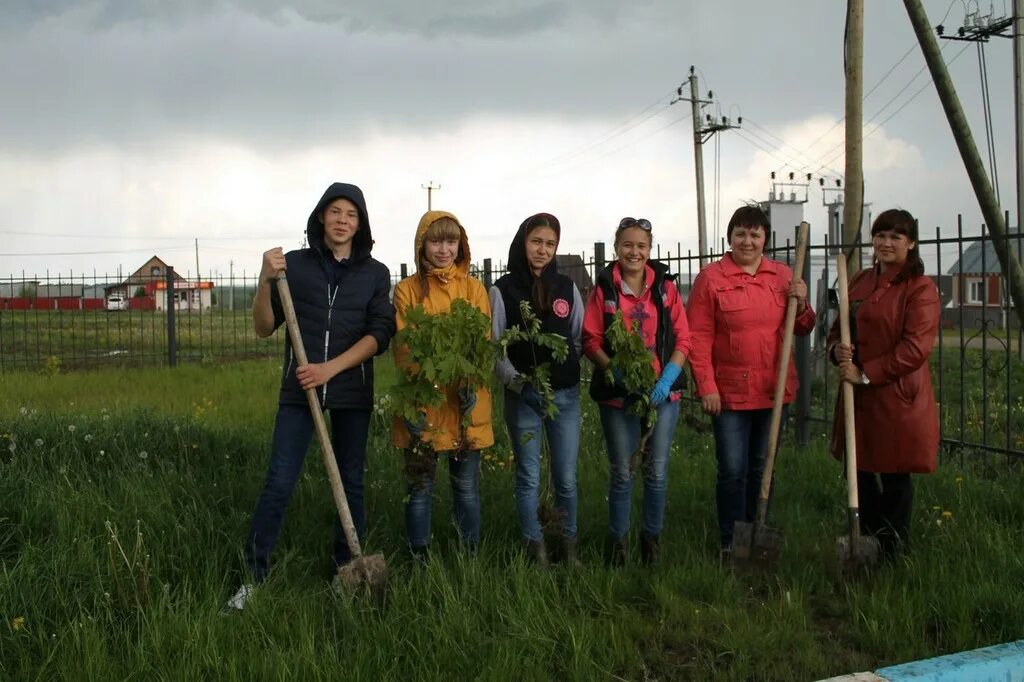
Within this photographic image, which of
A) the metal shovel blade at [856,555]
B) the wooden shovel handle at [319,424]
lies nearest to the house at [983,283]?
the metal shovel blade at [856,555]

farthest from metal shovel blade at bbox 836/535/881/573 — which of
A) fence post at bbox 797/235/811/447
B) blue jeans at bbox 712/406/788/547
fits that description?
fence post at bbox 797/235/811/447

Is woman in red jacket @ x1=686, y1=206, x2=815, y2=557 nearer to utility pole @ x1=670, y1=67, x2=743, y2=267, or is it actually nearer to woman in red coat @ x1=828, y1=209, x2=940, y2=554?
woman in red coat @ x1=828, y1=209, x2=940, y2=554

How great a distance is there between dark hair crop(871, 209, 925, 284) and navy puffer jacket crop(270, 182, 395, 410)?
221 cm

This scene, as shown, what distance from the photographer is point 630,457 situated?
12.5ft

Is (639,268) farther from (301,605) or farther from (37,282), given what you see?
(37,282)

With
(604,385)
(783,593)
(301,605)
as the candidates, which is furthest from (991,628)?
(301,605)

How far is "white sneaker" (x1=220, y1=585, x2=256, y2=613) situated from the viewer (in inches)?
129

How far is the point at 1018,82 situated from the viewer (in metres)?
14.3

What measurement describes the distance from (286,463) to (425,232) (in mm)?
1140

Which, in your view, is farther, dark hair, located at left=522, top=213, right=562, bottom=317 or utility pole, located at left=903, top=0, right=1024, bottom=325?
utility pole, located at left=903, top=0, right=1024, bottom=325

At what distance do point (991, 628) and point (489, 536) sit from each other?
2.13 m

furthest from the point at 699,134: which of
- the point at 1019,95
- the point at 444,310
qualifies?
the point at 444,310

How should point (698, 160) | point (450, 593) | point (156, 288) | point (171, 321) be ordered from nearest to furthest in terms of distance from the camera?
1. point (450, 593)
2. point (171, 321)
3. point (156, 288)
4. point (698, 160)

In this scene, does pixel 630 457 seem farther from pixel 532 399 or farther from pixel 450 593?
pixel 450 593
